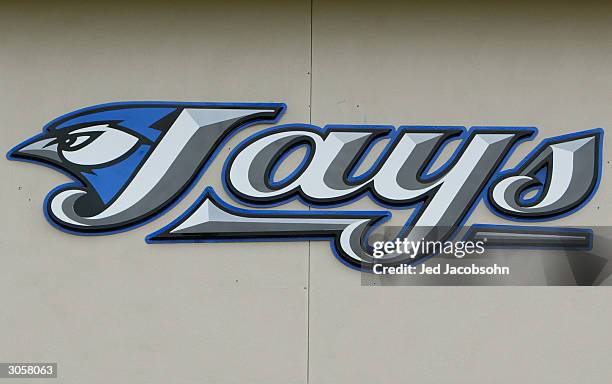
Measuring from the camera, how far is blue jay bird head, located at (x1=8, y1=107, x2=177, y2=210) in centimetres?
377

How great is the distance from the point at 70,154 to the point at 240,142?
3.08 feet

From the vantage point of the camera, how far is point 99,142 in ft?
12.4

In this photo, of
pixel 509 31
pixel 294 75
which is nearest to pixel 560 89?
pixel 509 31

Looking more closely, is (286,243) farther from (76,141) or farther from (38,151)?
(38,151)

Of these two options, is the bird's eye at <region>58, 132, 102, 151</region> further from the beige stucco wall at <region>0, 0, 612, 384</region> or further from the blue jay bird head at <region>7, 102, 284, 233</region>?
the beige stucco wall at <region>0, 0, 612, 384</region>

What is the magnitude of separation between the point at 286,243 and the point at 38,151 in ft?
4.80

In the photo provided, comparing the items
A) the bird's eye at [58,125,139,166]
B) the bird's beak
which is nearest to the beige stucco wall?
the bird's beak

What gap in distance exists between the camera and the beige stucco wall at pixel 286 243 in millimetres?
3732

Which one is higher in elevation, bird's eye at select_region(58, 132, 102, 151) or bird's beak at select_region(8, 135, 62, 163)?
bird's eye at select_region(58, 132, 102, 151)

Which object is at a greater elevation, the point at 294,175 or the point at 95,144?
the point at 95,144

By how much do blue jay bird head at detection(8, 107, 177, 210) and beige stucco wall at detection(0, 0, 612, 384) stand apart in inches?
3.5

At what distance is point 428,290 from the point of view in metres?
3.77

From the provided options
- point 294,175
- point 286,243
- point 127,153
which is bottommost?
point 286,243

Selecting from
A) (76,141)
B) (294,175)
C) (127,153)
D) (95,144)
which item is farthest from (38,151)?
(294,175)
